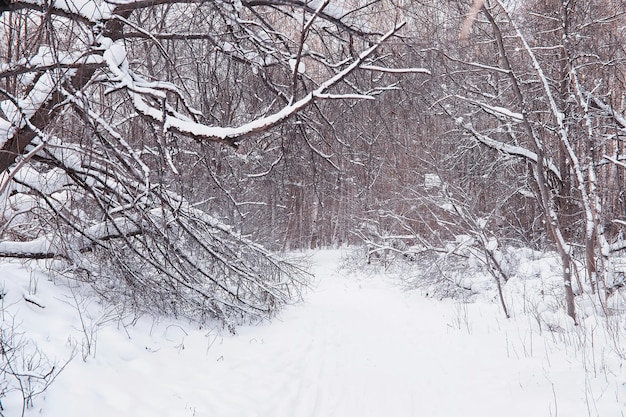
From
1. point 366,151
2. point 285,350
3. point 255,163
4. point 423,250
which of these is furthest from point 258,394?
point 423,250

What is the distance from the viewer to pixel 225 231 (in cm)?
600

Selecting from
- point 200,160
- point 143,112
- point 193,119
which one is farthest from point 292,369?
point 143,112

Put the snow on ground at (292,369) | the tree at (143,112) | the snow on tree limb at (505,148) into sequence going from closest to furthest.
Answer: the tree at (143,112)
the snow on ground at (292,369)
the snow on tree limb at (505,148)

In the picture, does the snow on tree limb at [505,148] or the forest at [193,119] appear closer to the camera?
the forest at [193,119]

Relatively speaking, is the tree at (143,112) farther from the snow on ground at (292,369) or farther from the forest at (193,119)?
the snow on ground at (292,369)

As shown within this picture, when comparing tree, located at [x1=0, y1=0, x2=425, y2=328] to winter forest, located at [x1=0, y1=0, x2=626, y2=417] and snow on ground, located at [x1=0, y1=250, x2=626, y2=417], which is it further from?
snow on ground, located at [x1=0, y1=250, x2=626, y2=417]

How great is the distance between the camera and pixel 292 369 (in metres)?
4.85

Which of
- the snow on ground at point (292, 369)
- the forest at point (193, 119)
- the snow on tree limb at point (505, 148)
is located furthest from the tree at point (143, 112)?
the snow on tree limb at point (505, 148)

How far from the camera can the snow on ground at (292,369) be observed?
3.33 metres

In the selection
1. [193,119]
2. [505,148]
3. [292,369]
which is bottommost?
[292,369]

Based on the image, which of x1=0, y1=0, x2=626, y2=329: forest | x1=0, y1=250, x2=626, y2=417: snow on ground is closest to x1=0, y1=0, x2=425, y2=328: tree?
x1=0, y1=0, x2=626, y2=329: forest

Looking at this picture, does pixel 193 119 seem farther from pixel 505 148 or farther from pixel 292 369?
pixel 505 148

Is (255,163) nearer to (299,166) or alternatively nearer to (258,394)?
(299,166)

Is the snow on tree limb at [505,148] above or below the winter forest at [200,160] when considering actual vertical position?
above
